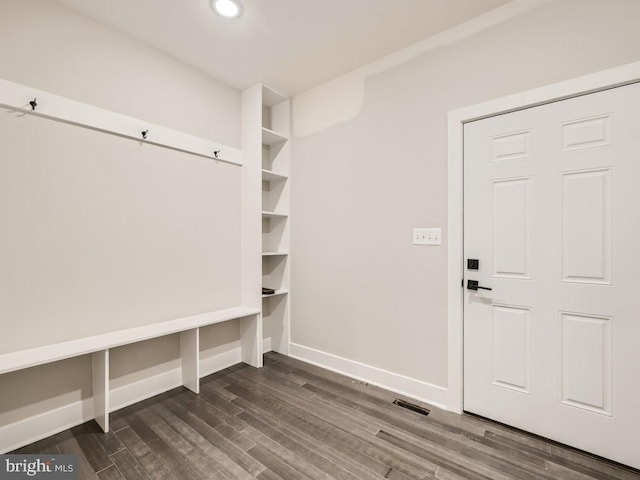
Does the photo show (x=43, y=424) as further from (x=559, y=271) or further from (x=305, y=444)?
(x=559, y=271)

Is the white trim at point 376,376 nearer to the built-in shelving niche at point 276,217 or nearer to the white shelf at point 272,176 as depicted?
the built-in shelving niche at point 276,217

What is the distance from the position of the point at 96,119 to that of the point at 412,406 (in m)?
3.00

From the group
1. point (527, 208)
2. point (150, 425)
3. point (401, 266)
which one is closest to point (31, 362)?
point (150, 425)

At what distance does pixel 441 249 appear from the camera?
218 cm

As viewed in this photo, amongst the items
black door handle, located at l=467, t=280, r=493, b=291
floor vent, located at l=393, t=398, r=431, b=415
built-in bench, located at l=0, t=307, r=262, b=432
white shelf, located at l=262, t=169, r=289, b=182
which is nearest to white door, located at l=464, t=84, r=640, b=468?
black door handle, located at l=467, t=280, r=493, b=291

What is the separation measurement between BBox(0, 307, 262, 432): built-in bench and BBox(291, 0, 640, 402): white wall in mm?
479

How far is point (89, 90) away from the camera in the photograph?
206cm

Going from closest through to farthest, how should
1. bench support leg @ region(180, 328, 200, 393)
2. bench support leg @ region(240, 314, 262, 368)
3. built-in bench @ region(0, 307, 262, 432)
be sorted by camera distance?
built-in bench @ region(0, 307, 262, 432), bench support leg @ region(180, 328, 200, 393), bench support leg @ region(240, 314, 262, 368)

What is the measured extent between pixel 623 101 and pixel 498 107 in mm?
587

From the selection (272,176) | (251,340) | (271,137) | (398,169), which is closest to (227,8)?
(271,137)

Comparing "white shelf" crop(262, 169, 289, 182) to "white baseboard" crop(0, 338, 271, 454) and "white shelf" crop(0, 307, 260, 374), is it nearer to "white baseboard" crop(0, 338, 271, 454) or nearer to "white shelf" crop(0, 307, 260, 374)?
"white shelf" crop(0, 307, 260, 374)

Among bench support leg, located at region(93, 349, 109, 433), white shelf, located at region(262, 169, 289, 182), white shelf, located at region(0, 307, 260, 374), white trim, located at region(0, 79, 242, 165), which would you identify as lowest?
bench support leg, located at region(93, 349, 109, 433)

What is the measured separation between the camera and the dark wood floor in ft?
5.14

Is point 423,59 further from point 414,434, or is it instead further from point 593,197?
point 414,434
